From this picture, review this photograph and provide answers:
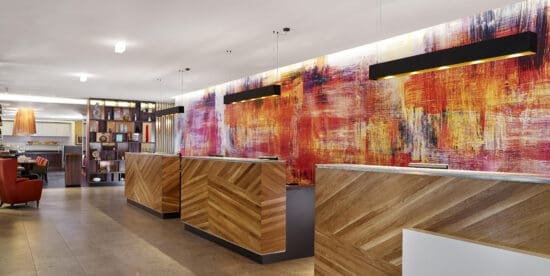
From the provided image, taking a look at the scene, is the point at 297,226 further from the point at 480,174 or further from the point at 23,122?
the point at 23,122

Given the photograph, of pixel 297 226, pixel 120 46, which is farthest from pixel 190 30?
pixel 297 226

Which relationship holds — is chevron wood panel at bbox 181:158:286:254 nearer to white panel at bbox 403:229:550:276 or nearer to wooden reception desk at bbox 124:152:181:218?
wooden reception desk at bbox 124:152:181:218

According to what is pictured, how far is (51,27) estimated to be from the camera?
5.84 metres

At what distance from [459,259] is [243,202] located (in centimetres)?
327

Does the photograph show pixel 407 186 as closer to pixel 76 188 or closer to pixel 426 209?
pixel 426 209

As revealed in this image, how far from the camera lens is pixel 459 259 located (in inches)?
104

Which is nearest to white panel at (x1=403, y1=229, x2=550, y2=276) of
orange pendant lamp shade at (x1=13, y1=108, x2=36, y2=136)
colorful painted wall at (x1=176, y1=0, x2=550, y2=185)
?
colorful painted wall at (x1=176, y1=0, x2=550, y2=185)

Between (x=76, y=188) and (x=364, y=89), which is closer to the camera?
(x=364, y=89)

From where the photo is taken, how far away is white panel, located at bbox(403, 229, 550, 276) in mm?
2326

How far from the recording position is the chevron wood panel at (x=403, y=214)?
2502 millimetres

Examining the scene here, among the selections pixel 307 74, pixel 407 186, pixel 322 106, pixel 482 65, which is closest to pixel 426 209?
pixel 407 186

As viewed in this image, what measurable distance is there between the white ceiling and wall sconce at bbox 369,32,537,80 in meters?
0.93

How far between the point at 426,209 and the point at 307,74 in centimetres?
572

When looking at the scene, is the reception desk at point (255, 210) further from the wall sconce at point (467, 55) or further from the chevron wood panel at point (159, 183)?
the chevron wood panel at point (159, 183)
